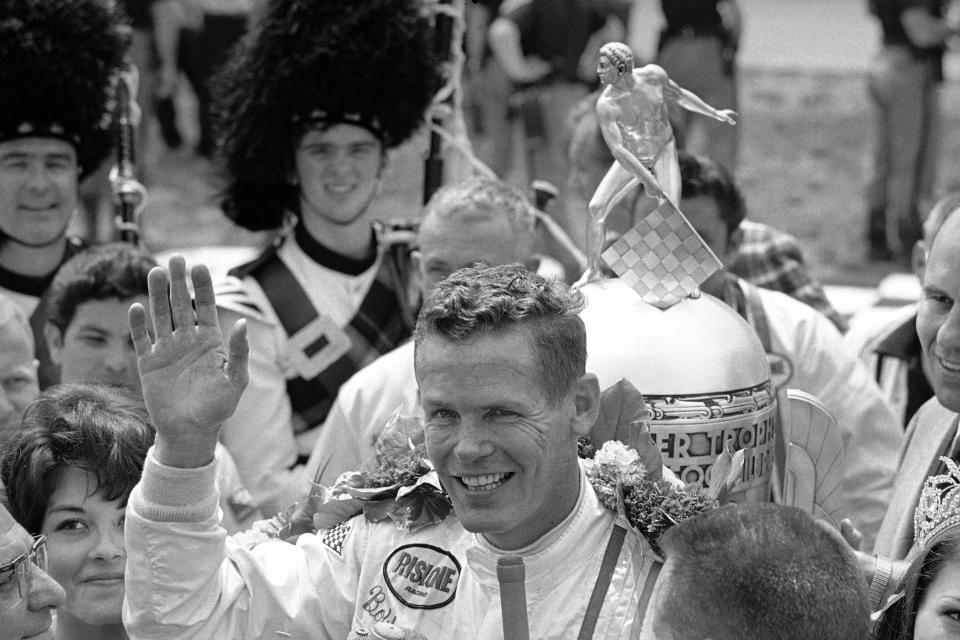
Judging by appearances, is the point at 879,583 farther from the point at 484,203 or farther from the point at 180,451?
the point at 484,203

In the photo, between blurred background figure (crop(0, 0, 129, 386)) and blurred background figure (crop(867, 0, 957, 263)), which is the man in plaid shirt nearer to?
blurred background figure (crop(0, 0, 129, 386))

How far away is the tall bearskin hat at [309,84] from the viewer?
5.71 metres

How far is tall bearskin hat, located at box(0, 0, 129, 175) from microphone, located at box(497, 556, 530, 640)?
367cm

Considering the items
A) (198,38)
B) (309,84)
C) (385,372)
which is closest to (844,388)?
(385,372)

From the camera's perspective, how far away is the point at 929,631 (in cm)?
287

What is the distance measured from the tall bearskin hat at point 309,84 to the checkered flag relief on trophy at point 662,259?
244 cm

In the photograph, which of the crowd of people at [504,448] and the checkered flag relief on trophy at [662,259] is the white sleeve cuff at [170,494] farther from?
the checkered flag relief on trophy at [662,259]

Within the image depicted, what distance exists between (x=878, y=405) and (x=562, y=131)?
627cm

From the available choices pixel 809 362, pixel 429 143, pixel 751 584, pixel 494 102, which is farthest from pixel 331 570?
pixel 494 102

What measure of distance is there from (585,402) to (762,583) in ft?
2.43

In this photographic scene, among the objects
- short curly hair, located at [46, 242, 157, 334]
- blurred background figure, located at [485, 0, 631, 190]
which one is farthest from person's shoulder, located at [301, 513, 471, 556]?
blurred background figure, located at [485, 0, 631, 190]

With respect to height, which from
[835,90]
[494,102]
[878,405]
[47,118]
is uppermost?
[47,118]

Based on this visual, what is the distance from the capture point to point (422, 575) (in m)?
3.13

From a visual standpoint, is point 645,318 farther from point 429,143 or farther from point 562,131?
point 562,131
